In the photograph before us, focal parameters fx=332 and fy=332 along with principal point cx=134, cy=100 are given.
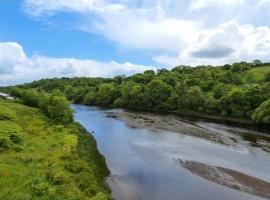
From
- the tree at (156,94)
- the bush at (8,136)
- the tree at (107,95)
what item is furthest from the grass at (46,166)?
the tree at (107,95)

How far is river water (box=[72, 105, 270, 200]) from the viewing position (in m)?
36.0

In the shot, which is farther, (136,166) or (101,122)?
(101,122)

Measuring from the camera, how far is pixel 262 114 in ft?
264

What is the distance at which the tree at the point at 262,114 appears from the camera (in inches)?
3108

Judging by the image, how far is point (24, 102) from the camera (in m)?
76.4

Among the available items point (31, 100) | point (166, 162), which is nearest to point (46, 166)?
point (166, 162)

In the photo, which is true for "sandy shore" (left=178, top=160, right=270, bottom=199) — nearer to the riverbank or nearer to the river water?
the river water

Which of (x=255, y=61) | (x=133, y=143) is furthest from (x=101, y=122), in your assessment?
(x=255, y=61)

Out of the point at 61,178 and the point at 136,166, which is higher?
the point at 61,178

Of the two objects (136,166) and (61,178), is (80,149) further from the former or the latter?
(61,178)

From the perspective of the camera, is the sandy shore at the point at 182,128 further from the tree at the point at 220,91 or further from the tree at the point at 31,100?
the tree at the point at 31,100

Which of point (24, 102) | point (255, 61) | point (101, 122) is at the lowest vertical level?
point (101, 122)

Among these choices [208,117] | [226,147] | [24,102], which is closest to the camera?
[226,147]

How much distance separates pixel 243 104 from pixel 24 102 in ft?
190
